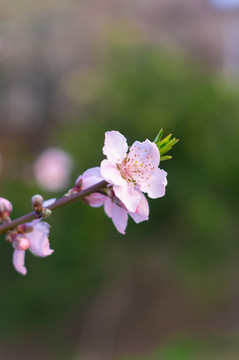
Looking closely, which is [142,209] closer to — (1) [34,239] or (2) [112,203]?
(2) [112,203]

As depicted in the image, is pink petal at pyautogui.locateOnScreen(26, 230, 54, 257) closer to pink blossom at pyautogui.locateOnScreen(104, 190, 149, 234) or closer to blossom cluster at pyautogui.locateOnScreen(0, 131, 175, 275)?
blossom cluster at pyautogui.locateOnScreen(0, 131, 175, 275)

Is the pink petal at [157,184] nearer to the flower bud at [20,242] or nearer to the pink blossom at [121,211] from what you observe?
the pink blossom at [121,211]

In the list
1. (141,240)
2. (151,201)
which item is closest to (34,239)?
(151,201)

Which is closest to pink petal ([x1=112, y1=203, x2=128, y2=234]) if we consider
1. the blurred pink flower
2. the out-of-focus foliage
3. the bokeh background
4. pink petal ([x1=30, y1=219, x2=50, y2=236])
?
pink petal ([x1=30, y1=219, x2=50, y2=236])

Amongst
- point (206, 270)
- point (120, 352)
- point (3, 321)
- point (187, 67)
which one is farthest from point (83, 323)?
point (187, 67)

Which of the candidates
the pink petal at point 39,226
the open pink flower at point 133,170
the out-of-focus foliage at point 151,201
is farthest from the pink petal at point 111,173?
the out-of-focus foliage at point 151,201

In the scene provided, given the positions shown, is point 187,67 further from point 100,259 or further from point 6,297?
point 6,297
